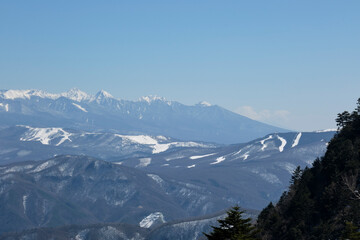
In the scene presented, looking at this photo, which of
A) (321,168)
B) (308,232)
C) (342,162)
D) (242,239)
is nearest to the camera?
(242,239)

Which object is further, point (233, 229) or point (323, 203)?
point (323, 203)

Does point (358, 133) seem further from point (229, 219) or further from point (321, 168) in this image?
point (229, 219)

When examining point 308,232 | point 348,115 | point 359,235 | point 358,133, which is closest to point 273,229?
point 308,232

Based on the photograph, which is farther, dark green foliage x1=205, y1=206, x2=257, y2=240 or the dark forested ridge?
the dark forested ridge

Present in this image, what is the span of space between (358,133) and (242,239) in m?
112

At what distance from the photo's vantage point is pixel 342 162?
14062 cm

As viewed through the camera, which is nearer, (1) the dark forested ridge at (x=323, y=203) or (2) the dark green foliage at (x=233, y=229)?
(2) the dark green foliage at (x=233, y=229)

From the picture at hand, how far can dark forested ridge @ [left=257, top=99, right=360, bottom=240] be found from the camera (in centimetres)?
12006

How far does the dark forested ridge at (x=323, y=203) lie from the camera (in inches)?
4727

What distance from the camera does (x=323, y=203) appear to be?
433ft

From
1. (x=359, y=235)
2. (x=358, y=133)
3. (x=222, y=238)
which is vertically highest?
(x=358, y=133)

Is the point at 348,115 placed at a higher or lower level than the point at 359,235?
higher

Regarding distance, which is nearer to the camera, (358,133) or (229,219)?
(229,219)

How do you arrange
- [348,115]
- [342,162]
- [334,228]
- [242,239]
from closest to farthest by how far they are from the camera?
[242,239], [334,228], [342,162], [348,115]
